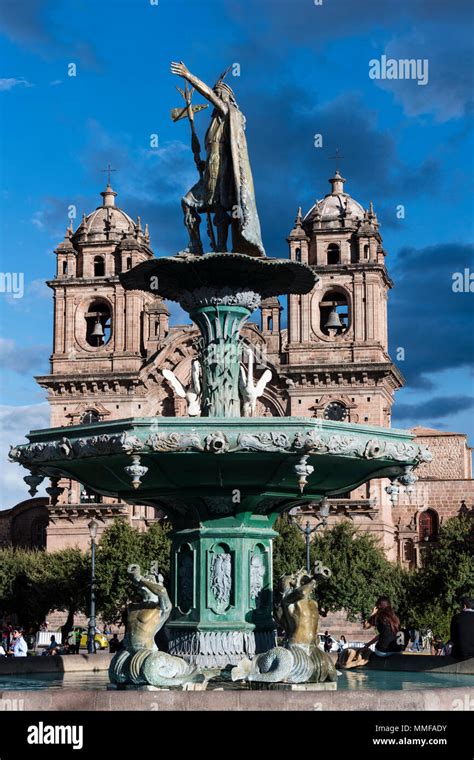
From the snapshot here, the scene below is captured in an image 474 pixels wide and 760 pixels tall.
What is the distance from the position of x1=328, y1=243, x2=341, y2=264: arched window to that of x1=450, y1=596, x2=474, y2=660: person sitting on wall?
41.8m

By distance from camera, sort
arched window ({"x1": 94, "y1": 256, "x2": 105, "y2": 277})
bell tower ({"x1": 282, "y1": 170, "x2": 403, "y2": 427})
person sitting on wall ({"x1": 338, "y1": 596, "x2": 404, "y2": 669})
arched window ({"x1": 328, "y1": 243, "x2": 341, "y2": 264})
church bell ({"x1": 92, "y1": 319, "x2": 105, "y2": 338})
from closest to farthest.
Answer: person sitting on wall ({"x1": 338, "y1": 596, "x2": 404, "y2": 669}) → bell tower ({"x1": 282, "y1": 170, "x2": 403, "y2": 427}) → arched window ({"x1": 328, "y1": 243, "x2": 341, "y2": 264}) → church bell ({"x1": 92, "y1": 319, "x2": 105, "y2": 338}) → arched window ({"x1": 94, "y1": 256, "x2": 105, "y2": 277})

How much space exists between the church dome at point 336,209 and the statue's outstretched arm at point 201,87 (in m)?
41.5

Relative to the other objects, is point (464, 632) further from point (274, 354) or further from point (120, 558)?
point (274, 354)

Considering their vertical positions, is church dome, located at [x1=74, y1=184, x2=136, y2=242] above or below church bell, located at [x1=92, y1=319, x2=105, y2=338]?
above

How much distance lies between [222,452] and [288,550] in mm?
32537

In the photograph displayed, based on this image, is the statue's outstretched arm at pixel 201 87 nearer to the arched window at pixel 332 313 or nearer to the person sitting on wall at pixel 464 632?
the person sitting on wall at pixel 464 632

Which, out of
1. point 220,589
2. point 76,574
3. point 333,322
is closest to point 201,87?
point 220,589

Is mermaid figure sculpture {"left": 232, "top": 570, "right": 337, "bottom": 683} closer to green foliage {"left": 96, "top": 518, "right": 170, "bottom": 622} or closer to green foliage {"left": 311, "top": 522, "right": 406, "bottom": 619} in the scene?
green foliage {"left": 96, "top": 518, "right": 170, "bottom": 622}

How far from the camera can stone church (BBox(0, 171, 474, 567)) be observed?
174 ft

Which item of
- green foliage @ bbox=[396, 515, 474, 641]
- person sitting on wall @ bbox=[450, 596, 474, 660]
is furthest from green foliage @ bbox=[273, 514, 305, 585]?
person sitting on wall @ bbox=[450, 596, 474, 660]

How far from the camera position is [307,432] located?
40.0 feet

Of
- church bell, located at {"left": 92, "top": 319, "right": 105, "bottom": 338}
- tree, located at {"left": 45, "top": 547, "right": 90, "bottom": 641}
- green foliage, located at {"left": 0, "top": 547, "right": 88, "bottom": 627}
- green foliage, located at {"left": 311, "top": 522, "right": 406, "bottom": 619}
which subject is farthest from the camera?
church bell, located at {"left": 92, "top": 319, "right": 105, "bottom": 338}
